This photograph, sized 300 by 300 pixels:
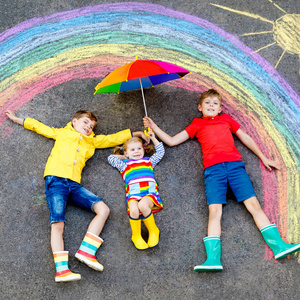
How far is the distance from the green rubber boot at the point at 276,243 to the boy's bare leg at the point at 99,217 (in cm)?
171

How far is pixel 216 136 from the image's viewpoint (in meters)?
3.70

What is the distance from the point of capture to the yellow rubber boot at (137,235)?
133 inches

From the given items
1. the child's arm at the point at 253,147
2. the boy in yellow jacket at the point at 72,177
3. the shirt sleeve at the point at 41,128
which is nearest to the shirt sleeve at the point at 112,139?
the boy in yellow jacket at the point at 72,177

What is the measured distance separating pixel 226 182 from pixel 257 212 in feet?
1.52

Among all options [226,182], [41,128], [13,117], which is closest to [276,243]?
[226,182]

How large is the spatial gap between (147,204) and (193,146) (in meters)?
0.97

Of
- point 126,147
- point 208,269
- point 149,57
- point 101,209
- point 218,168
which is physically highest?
point 149,57

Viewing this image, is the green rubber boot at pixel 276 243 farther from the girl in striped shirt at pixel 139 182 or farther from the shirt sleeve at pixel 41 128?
the shirt sleeve at pixel 41 128

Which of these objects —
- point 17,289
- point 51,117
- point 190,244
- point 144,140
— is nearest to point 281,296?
point 190,244

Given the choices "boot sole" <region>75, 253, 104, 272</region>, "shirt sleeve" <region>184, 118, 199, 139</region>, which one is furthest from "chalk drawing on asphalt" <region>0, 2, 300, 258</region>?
"boot sole" <region>75, 253, 104, 272</region>

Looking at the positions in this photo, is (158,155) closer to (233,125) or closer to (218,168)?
(218,168)

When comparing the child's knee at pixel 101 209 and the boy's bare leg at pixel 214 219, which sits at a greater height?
the child's knee at pixel 101 209

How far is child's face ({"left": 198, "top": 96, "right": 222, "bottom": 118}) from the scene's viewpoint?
3.83 meters

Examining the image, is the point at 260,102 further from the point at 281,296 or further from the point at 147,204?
the point at 281,296
